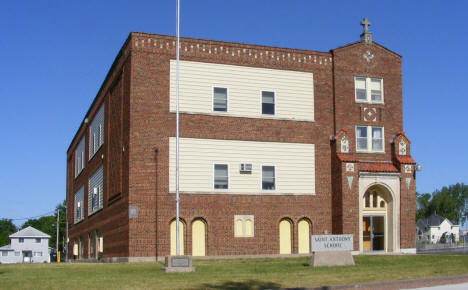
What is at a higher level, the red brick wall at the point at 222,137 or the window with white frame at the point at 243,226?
the red brick wall at the point at 222,137

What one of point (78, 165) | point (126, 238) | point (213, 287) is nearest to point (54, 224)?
point (78, 165)

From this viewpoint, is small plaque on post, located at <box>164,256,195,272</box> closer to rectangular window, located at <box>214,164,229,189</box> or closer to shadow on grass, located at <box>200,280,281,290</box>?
shadow on grass, located at <box>200,280,281,290</box>

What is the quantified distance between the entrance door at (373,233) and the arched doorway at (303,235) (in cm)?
373

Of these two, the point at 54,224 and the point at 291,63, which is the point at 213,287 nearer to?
the point at 291,63

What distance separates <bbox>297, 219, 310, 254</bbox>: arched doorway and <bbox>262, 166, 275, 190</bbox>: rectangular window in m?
2.82

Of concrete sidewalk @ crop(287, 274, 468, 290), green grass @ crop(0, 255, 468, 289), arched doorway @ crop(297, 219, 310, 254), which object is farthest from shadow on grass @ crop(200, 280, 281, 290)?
arched doorway @ crop(297, 219, 310, 254)

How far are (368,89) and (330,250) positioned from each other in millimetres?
16112

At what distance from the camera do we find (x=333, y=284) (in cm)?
1820

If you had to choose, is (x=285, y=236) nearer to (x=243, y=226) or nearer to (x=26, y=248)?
(x=243, y=226)

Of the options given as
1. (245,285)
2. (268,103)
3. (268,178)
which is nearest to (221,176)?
(268,178)

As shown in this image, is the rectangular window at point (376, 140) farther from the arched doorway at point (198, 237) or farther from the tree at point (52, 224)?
the tree at point (52, 224)

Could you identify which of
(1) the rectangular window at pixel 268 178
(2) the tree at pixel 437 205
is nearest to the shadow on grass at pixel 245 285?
(1) the rectangular window at pixel 268 178

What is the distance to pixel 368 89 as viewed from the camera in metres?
39.5

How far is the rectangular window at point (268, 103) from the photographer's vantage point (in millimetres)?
37469
